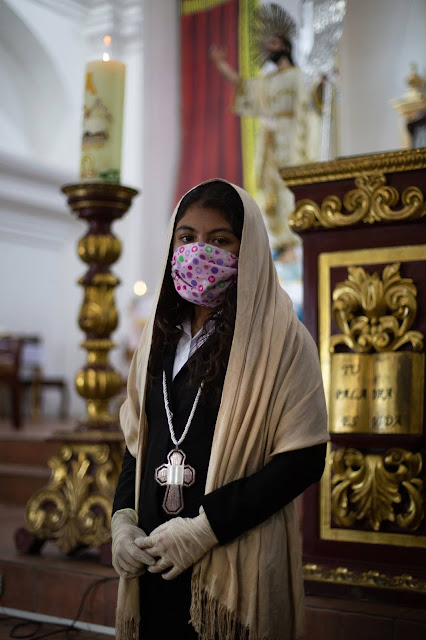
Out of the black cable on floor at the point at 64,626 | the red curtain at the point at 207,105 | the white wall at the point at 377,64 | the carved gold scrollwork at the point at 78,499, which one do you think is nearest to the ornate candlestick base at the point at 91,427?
the carved gold scrollwork at the point at 78,499

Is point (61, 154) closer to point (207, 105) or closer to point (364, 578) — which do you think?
point (207, 105)

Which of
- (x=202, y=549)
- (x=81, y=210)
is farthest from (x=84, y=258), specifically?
(x=202, y=549)

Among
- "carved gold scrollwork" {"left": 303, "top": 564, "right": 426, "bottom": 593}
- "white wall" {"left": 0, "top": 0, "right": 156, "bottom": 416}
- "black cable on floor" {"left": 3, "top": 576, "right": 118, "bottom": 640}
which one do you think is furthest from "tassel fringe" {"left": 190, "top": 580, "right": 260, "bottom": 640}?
"white wall" {"left": 0, "top": 0, "right": 156, "bottom": 416}

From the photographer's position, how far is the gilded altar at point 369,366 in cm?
220

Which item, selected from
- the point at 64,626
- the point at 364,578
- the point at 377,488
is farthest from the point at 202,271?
the point at 64,626

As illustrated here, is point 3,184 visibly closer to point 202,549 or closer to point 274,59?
point 274,59

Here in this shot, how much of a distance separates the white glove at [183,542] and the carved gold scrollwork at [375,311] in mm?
917

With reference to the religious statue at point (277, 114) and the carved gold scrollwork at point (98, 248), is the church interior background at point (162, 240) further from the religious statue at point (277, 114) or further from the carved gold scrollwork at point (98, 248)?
the religious statue at point (277, 114)

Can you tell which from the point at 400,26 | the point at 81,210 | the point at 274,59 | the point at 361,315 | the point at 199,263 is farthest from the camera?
the point at 274,59

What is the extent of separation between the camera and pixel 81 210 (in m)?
2.89

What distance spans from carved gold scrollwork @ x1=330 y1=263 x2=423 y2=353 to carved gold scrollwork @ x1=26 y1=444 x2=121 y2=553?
0.98 metres

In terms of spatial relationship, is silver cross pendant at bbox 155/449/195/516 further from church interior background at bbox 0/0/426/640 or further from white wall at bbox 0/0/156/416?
white wall at bbox 0/0/156/416

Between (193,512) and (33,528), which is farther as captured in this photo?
(33,528)

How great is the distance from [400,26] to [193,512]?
5.05 meters
